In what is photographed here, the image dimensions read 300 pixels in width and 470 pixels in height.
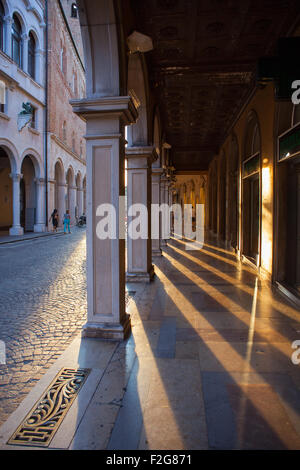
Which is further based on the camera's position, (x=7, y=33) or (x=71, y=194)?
(x=71, y=194)

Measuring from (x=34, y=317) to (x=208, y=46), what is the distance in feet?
19.3

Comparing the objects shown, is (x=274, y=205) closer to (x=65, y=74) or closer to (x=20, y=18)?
(x=20, y=18)

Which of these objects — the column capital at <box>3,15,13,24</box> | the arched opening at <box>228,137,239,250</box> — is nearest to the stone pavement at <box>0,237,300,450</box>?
the arched opening at <box>228,137,239,250</box>

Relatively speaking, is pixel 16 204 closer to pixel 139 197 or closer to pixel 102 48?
pixel 139 197

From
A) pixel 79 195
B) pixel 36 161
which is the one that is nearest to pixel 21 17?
pixel 36 161

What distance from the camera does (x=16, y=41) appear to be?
18.4 meters

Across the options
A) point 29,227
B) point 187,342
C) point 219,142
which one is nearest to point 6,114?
point 29,227

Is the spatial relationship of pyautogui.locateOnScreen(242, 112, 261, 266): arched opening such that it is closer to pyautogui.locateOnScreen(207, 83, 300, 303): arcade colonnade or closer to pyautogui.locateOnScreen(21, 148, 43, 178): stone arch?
pyautogui.locateOnScreen(207, 83, 300, 303): arcade colonnade

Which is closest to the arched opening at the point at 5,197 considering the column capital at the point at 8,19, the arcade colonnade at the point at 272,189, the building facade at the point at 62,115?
the building facade at the point at 62,115

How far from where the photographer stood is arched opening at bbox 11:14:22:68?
17.7m

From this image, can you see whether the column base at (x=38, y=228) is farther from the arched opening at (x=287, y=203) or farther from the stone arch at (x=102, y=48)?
the stone arch at (x=102, y=48)

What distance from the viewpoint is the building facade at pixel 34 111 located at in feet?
56.3

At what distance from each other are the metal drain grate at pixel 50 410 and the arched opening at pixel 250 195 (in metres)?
6.91

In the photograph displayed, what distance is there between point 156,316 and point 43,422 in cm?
266
